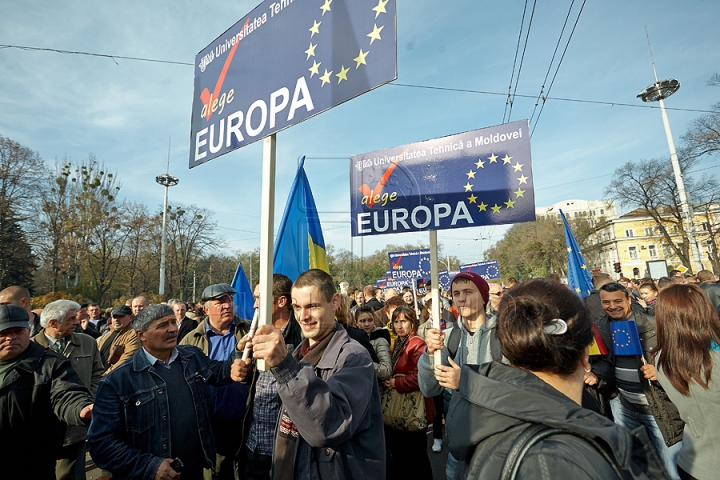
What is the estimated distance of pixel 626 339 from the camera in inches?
148

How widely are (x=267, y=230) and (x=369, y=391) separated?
3.00 feet

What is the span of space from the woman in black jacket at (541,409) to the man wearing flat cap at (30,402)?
268 centimetres

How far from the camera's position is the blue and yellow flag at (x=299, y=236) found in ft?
12.5

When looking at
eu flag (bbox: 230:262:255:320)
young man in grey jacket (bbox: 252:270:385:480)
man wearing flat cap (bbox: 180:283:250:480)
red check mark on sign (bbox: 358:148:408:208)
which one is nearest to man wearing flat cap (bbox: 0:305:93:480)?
man wearing flat cap (bbox: 180:283:250:480)

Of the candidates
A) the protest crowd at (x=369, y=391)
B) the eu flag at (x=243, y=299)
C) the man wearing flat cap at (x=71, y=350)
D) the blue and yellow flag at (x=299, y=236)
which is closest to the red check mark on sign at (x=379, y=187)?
the blue and yellow flag at (x=299, y=236)

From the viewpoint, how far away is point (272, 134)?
7.15 feet

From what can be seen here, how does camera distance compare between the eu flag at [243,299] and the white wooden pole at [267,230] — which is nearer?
the white wooden pole at [267,230]

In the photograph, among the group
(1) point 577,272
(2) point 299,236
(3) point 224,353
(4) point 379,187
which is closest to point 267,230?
(2) point 299,236

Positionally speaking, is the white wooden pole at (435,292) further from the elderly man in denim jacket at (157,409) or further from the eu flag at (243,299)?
the eu flag at (243,299)

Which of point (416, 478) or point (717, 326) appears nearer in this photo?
point (717, 326)

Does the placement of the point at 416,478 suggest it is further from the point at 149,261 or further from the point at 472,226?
the point at 149,261

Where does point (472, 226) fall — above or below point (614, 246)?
below

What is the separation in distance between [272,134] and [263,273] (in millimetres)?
751

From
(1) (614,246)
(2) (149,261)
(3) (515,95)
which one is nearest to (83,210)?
(2) (149,261)
